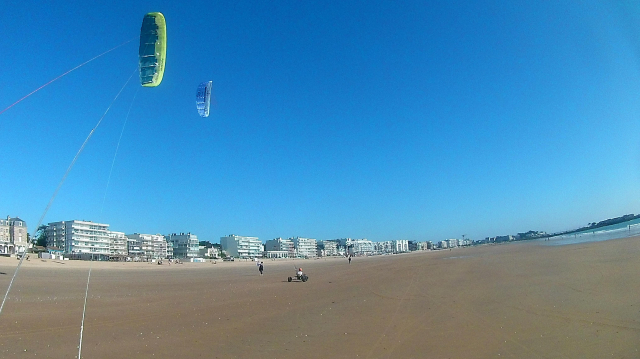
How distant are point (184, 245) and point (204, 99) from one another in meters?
93.8

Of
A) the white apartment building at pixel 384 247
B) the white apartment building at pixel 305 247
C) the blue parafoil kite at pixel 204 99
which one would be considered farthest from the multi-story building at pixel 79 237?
the white apartment building at pixel 384 247

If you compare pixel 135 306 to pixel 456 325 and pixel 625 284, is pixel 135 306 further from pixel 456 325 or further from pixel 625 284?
pixel 625 284

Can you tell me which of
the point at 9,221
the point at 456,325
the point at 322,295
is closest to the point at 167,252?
the point at 9,221

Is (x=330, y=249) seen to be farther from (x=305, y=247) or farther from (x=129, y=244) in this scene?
(x=129, y=244)

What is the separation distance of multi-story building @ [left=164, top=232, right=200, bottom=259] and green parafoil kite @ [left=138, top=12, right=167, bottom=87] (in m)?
94.1

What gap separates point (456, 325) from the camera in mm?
6848

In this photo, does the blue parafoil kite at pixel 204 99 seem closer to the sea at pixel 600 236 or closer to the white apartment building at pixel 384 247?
the sea at pixel 600 236

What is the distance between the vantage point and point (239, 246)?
110 metres

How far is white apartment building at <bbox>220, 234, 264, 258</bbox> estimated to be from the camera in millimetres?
109312

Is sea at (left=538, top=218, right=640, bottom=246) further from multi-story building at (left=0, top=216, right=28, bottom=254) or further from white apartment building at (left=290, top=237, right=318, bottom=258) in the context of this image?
white apartment building at (left=290, top=237, right=318, bottom=258)

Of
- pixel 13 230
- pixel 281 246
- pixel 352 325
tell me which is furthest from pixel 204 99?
pixel 281 246

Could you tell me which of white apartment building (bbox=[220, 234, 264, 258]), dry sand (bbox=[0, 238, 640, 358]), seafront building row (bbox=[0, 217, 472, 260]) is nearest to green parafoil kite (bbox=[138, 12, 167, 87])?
dry sand (bbox=[0, 238, 640, 358])

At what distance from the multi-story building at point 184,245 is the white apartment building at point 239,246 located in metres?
13.1

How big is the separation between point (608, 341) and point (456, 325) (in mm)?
2274
